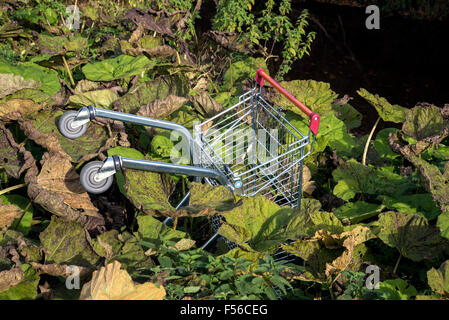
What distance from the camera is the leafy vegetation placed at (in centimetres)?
200

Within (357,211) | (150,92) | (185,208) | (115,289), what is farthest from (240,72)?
(115,289)

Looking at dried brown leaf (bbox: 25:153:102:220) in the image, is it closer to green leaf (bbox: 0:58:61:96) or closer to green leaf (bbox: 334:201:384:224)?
green leaf (bbox: 0:58:61:96)

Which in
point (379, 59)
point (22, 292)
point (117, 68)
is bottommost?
point (22, 292)

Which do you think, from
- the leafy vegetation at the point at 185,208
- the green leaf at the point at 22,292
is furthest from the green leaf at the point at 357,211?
the green leaf at the point at 22,292

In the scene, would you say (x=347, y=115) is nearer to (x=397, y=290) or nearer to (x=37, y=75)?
(x=397, y=290)

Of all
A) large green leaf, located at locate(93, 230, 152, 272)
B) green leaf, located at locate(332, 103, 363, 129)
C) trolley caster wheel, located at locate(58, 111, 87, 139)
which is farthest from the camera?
green leaf, located at locate(332, 103, 363, 129)

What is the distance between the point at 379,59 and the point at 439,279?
519 centimetres

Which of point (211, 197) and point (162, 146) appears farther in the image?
point (162, 146)

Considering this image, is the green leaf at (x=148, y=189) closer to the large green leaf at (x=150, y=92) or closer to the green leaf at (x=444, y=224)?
the large green leaf at (x=150, y=92)

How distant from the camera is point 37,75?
3312 millimetres

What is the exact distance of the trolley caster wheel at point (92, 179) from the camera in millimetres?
2271

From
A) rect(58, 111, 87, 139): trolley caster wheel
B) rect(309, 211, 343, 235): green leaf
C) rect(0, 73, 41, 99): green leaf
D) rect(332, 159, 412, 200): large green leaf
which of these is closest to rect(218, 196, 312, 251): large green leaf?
rect(309, 211, 343, 235): green leaf

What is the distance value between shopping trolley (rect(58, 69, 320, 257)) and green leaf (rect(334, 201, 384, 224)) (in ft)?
1.04

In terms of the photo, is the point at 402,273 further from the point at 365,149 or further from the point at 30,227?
the point at 30,227
